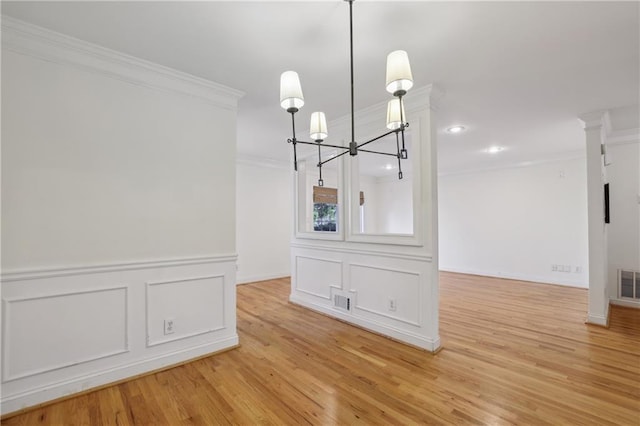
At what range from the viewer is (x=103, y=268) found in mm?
2307

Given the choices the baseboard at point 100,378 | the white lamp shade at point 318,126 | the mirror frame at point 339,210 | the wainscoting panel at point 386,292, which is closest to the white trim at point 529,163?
the mirror frame at point 339,210

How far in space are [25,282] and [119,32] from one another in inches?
72.8

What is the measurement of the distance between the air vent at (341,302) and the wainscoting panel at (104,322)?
1.35 m

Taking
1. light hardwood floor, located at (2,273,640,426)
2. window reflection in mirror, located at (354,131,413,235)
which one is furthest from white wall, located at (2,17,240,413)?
window reflection in mirror, located at (354,131,413,235)

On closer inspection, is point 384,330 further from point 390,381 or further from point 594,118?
point 594,118

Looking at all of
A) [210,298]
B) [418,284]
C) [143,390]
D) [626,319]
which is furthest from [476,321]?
[143,390]

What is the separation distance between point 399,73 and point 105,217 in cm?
237

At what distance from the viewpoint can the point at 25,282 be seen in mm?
2025

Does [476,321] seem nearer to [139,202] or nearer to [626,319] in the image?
[626,319]

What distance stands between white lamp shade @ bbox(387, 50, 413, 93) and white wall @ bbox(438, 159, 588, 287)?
5869mm

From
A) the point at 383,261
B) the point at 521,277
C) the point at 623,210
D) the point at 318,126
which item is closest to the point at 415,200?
the point at 383,261

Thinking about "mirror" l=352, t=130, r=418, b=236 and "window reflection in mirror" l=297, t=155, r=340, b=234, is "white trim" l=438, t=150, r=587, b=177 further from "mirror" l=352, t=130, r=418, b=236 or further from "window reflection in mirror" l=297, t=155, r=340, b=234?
"window reflection in mirror" l=297, t=155, r=340, b=234

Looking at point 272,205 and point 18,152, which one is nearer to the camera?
point 18,152

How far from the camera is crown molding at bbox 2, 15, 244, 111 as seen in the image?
2.01m
